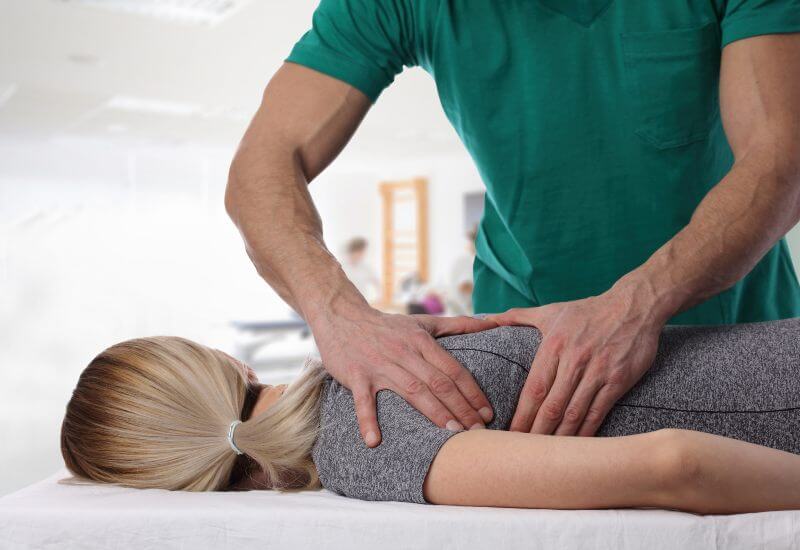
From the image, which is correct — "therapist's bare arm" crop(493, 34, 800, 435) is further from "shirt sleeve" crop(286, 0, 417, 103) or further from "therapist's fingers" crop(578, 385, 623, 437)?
"shirt sleeve" crop(286, 0, 417, 103)

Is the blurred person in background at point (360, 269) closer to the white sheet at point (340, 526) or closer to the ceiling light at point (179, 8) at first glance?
the ceiling light at point (179, 8)

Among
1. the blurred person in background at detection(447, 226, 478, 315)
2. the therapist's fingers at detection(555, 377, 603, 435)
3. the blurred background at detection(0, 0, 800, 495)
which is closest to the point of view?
the therapist's fingers at detection(555, 377, 603, 435)

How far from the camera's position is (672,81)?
1.22 metres

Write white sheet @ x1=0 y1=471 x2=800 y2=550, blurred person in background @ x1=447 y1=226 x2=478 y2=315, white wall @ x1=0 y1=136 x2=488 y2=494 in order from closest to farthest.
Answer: white sheet @ x1=0 y1=471 x2=800 y2=550 → blurred person in background @ x1=447 y1=226 x2=478 y2=315 → white wall @ x1=0 y1=136 x2=488 y2=494

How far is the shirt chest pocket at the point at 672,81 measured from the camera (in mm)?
1207

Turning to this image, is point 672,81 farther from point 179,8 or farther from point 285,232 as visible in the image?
point 179,8

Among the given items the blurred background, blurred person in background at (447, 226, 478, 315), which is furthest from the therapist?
blurred person in background at (447, 226, 478, 315)

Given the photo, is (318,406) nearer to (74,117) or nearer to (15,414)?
(15,414)

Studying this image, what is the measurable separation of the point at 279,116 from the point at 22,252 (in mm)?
8870

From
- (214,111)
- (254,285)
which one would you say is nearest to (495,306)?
(214,111)

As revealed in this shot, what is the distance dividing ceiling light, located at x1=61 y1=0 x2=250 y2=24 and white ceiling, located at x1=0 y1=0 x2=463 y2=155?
0.06 meters

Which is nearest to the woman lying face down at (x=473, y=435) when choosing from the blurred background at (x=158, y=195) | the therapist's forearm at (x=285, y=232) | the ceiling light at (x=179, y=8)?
the therapist's forearm at (x=285, y=232)

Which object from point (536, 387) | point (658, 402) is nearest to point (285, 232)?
point (536, 387)

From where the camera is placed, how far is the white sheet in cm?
78
